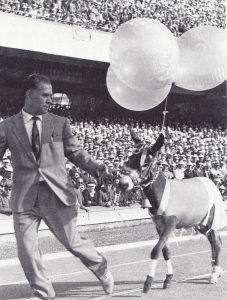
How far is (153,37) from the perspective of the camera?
806 centimetres

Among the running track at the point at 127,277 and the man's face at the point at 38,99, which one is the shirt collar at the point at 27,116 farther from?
the running track at the point at 127,277

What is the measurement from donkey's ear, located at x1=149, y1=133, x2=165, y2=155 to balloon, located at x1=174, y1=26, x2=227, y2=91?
257 centimetres

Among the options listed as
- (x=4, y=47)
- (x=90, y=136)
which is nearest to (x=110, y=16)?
(x=4, y=47)

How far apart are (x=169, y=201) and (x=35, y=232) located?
1993 mm

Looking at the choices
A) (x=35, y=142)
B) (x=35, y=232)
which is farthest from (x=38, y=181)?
(x=35, y=232)

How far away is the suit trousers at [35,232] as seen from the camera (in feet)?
17.0

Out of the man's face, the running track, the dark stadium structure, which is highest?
the dark stadium structure

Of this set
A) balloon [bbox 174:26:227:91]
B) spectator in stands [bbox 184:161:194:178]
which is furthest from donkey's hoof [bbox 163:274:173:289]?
spectator in stands [bbox 184:161:194:178]

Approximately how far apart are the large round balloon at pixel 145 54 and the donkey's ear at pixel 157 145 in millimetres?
2132

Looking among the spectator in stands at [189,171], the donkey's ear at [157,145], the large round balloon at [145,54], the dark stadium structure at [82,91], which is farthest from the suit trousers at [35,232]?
the dark stadium structure at [82,91]

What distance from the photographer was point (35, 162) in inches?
205

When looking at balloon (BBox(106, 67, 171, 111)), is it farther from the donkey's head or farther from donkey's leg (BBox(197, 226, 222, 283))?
the donkey's head

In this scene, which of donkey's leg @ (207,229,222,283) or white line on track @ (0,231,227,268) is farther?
white line on track @ (0,231,227,268)

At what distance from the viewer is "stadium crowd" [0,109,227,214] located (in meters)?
14.2
